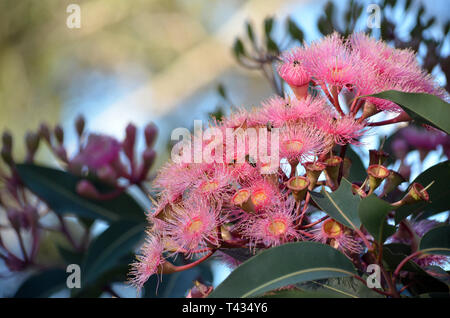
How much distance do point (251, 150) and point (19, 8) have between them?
10.4 feet

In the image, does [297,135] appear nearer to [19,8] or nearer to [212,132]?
[212,132]

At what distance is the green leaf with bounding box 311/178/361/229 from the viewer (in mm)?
534

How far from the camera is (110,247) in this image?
1.01m

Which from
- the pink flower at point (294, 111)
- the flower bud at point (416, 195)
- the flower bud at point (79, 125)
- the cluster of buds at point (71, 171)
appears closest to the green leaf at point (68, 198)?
the cluster of buds at point (71, 171)

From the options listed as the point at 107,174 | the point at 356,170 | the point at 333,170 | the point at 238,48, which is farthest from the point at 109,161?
the point at 333,170

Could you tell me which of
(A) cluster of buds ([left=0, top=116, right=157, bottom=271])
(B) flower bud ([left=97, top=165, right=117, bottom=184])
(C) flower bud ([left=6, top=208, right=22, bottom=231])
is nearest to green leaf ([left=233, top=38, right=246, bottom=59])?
(A) cluster of buds ([left=0, top=116, right=157, bottom=271])

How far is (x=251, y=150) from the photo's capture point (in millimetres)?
551

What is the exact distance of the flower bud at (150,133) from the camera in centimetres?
125

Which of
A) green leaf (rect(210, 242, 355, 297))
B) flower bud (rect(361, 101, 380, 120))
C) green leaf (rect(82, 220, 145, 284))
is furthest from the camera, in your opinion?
green leaf (rect(82, 220, 145, 284))

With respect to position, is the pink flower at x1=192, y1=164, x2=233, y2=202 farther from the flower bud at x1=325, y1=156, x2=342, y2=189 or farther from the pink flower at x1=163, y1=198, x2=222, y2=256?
the flower bud at x1=325, y1=156, x2=342, y2=189

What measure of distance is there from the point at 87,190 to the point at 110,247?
0.58ft

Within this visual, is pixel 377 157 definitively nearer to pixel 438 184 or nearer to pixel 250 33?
pixel 438 184

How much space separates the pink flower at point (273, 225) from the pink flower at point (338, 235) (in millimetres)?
34
